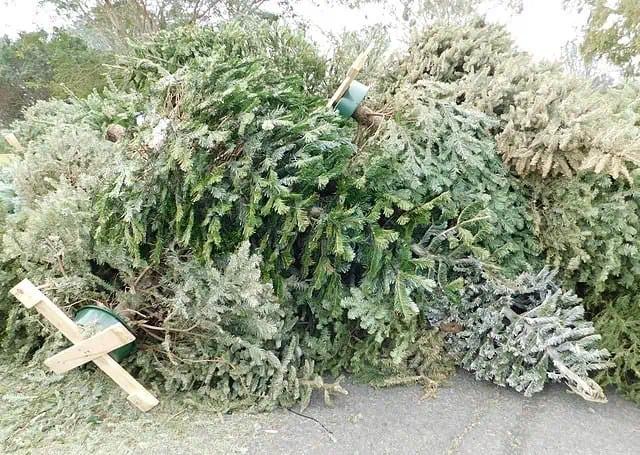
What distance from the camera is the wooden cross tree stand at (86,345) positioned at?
210 cm

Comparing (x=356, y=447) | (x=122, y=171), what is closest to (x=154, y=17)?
(x=122, y=171)

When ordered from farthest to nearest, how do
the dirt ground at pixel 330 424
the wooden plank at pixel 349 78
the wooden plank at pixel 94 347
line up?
1. the wooden plank at pixel 349 78
2. the wooden plank at pixel 94 347
3. the dirt ground at pixel 330 424

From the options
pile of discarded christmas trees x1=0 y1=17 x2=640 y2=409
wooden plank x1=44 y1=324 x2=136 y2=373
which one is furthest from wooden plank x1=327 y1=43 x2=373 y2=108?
wooden plank x1=44 y1=324 x2=136 y2=373

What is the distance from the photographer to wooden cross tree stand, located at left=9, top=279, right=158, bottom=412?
2098 mm

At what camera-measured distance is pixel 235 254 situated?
2.19 meters

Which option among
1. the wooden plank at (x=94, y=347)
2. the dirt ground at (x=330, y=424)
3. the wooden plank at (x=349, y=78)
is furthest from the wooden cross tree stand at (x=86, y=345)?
the wooden plank at (x=349, y=78)

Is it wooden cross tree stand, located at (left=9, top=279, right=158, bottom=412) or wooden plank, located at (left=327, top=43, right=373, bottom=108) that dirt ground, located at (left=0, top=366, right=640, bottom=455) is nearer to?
wooden cross tree stand, located at (left=9, top=279, right=158, bottom=412)

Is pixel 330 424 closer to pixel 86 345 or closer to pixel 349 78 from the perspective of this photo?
pixel 86 345

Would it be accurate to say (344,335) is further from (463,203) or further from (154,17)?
(154,17)

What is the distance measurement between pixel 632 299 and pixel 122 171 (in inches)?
116

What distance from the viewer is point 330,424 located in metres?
2.16

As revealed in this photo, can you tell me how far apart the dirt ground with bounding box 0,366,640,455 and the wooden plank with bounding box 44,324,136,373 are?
23cm

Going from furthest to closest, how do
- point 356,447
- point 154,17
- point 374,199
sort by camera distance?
point 154,17 < point 374,199 < point 356,447

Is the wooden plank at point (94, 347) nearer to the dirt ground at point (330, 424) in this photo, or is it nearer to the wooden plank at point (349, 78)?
the dirt ground at point (330, 424)
